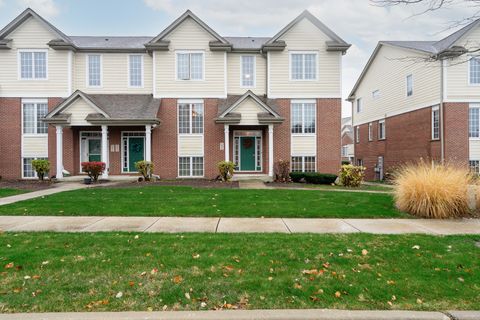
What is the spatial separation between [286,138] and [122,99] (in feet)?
35.4

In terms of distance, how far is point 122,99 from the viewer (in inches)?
765

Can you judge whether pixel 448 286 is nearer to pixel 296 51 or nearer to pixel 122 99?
pixel 296 51

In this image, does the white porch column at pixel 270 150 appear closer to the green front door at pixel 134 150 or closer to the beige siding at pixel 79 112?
the green front door at pixel 134 150

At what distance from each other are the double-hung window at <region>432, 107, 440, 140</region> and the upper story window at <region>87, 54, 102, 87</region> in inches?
879

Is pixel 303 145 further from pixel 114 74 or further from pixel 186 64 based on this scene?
pixel 114 74

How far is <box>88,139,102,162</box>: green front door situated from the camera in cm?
1984

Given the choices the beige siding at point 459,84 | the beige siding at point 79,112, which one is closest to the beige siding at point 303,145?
the beige siding at point 459,84

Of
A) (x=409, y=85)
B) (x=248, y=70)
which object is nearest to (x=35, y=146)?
(x=248, y=70)

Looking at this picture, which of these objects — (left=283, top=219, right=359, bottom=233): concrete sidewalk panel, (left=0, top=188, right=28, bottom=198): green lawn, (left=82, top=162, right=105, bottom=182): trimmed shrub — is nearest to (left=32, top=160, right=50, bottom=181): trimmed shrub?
(left=82, top=162, right=105, bottom=182): trimmed shrub

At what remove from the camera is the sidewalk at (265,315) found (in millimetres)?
3344

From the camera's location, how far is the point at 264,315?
3.40 metres

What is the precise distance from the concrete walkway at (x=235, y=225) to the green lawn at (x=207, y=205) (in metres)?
0.57

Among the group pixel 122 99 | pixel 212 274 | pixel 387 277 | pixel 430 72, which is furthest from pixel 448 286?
pixel 430 72

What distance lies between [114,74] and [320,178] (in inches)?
577
